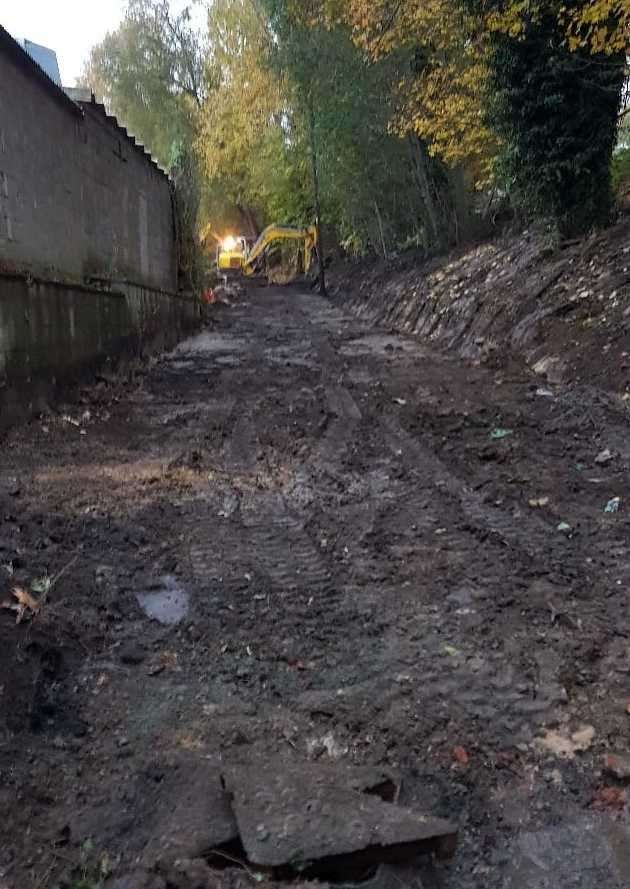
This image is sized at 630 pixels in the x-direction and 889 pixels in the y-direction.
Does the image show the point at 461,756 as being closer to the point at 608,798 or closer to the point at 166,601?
the point at 608,798

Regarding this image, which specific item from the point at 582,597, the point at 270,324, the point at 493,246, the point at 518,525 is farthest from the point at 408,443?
the point at 270,324

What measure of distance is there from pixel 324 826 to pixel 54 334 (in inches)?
237

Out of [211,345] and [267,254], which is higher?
[267,254]

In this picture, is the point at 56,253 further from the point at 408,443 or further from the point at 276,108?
the point at 276,108

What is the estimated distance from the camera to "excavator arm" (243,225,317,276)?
3081 cm

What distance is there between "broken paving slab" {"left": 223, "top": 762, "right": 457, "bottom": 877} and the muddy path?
96mm

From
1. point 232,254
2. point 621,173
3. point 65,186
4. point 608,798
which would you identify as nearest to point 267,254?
point 232,254

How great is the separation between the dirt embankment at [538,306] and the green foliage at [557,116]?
0.67m

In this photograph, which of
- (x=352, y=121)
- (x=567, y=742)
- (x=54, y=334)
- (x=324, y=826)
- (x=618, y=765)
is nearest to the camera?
(x=324, y=826)

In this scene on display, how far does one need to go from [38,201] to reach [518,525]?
5.86 m

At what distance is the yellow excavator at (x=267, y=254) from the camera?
103 feet

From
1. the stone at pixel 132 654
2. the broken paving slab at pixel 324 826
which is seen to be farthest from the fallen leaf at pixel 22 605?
the broken paving slab at pixel 324 826

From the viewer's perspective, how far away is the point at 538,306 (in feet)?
30.6

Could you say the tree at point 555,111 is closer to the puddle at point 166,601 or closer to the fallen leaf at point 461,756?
the puddle at point 166,601
